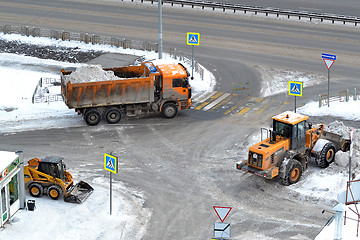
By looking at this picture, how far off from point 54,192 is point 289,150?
35.9ft

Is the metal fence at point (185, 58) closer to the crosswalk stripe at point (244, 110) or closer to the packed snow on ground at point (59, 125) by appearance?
the packed snow on ground at point (59, 125)

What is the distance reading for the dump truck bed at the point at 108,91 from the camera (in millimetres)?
38812

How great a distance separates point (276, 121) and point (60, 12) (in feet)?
121

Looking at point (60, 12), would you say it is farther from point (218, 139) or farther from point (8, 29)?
point (218, 139)

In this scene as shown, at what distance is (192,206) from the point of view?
30.6m

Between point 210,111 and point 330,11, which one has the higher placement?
point 330,11

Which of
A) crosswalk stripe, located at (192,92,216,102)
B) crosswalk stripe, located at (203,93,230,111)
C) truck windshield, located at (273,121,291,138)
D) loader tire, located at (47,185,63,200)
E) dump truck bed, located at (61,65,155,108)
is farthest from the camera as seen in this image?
crosswalk stripe, located at (192,92,216,102)

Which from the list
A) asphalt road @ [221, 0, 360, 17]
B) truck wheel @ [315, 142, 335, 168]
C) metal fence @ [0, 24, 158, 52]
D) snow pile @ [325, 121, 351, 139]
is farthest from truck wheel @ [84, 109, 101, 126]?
asphalt road @ [221, 0, 360, 17]

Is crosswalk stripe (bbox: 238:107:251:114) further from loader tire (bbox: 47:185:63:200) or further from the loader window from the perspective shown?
loader tire (bbox: 47:185:63:200)

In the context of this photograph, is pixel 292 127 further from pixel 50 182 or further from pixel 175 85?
pixel 50 182

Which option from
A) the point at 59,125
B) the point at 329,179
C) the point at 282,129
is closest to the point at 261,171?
the point at 282,129

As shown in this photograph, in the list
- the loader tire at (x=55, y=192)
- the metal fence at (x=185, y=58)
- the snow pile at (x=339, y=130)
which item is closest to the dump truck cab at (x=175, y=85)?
the metal fence at (x=185, y=58)

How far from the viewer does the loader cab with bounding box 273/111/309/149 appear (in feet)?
105

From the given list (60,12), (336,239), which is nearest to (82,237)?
(336,239)
